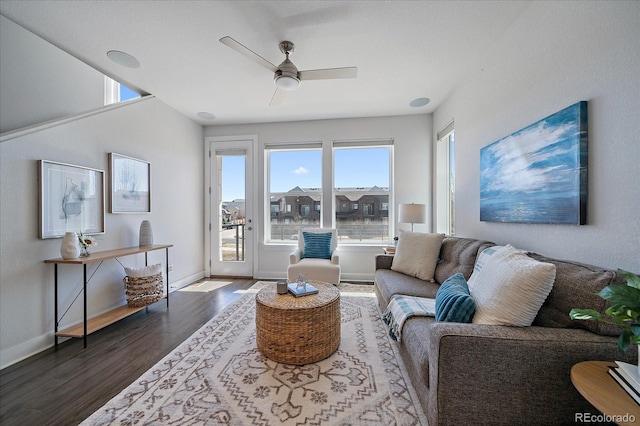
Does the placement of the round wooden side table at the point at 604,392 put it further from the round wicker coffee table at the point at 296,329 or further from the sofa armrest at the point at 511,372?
the round wicker coffee table at the point at 296,329

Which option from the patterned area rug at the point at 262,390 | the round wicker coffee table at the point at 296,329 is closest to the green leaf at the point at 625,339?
the patterned area rug at the point at 262,390

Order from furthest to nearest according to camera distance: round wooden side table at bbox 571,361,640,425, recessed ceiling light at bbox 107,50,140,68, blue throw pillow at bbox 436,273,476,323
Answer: recessed ceiling light at bbox 107,50,140,68 → blue throw pillow at bbox 436,273,476,323 → round wooden side table at bbox 571,361,640,425

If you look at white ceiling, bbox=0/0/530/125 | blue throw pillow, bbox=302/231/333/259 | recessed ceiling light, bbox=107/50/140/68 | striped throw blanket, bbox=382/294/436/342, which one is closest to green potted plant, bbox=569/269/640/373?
striped throw blanket, bbox=382/294/436/342

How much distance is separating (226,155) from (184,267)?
6.59 ft

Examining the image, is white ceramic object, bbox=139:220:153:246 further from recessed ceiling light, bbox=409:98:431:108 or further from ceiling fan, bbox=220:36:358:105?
recessed ceiling light, bbox=409:98:431:108

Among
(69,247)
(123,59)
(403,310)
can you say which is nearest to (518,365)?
(403,310)

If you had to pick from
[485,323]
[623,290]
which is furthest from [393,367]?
[623,290]

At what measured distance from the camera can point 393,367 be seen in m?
1.85

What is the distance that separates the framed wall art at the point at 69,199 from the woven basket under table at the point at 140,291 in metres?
0.63

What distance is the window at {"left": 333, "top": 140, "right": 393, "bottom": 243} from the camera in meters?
4.22

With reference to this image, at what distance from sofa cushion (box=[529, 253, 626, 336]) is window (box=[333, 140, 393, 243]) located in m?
2.88

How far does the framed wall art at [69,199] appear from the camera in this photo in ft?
7.02

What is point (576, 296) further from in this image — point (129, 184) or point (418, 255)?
point (129, 184)

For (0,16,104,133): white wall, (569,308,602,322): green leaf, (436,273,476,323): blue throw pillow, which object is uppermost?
(0,16,104,133): white wall
